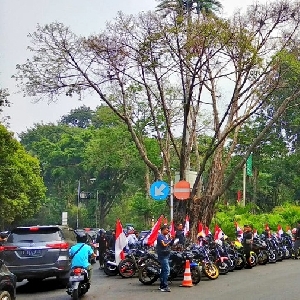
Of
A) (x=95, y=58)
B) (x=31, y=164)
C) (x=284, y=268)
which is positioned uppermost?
(x=95, y=58)

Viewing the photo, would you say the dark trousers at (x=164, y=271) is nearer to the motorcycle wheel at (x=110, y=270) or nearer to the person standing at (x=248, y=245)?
the motorcycle wheel at (x=110, y=270)

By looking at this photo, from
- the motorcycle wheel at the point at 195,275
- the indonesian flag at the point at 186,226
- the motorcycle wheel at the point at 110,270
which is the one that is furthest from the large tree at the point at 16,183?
the motorcycle wheel at the point at 195,275

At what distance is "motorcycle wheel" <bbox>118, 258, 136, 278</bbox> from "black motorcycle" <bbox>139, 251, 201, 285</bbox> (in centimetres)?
173

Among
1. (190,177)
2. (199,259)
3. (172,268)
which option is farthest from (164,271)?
(190,177)

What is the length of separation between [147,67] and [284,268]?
8808mm

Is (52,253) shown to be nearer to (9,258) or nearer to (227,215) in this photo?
(9,258)

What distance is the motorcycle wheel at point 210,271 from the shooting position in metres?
16.8

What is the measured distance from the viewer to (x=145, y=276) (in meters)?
16.0

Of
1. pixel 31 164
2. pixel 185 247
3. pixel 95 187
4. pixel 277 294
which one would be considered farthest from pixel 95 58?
pixel 95 187

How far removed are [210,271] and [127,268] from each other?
2.53 m

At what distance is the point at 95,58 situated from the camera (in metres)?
23.6

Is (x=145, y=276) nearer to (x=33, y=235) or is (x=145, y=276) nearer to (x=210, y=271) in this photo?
(x=210, y=271)

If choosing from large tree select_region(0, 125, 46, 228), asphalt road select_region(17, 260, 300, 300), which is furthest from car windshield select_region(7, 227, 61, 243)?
large tree select_region(0, 125, 46, 228)

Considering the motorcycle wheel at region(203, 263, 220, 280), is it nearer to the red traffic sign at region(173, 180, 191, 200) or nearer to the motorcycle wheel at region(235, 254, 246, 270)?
the motorcycle wheel at region(235, 254, 246, 270)
